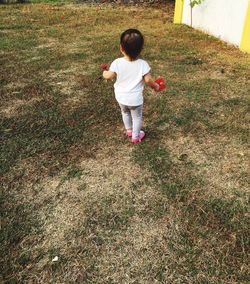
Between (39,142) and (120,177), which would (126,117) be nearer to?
(120,177)

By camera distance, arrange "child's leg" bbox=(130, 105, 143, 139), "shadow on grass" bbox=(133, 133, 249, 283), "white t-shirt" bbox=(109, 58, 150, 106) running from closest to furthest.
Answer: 1. "shadow on grass" bbox=(133, 133, 249, 283)
2. "white t-shirt" bbox=(109, 58, 150, 106)
3. "child's leg" bbox=(130, 105, 143, 139)

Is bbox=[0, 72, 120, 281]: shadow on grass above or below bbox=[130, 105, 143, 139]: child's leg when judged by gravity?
below

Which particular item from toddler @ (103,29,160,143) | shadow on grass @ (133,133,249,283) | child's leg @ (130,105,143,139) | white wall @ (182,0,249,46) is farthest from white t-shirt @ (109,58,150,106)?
white wall @ (182,0,249,46)

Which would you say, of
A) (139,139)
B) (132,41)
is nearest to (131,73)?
(132,41)

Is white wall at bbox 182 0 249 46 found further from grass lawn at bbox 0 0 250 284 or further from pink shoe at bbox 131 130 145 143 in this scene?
pink shoe at bbox 131 130 145 143

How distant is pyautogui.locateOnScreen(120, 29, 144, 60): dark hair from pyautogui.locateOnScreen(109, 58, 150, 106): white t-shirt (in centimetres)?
15

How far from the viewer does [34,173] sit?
348 cm

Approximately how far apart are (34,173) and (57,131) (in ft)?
2.73

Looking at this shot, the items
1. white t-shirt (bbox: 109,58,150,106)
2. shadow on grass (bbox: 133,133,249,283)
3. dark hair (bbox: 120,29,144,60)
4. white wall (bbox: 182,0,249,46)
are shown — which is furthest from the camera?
white wall (bbox: 182,0,249,46)

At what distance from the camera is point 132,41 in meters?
3.16

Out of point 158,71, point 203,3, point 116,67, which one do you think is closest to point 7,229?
point 116,67

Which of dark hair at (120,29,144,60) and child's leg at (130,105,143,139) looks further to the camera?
child's leg at (130,105,143,139)

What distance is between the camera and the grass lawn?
2547 mm

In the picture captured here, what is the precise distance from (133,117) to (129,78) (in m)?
0.47
